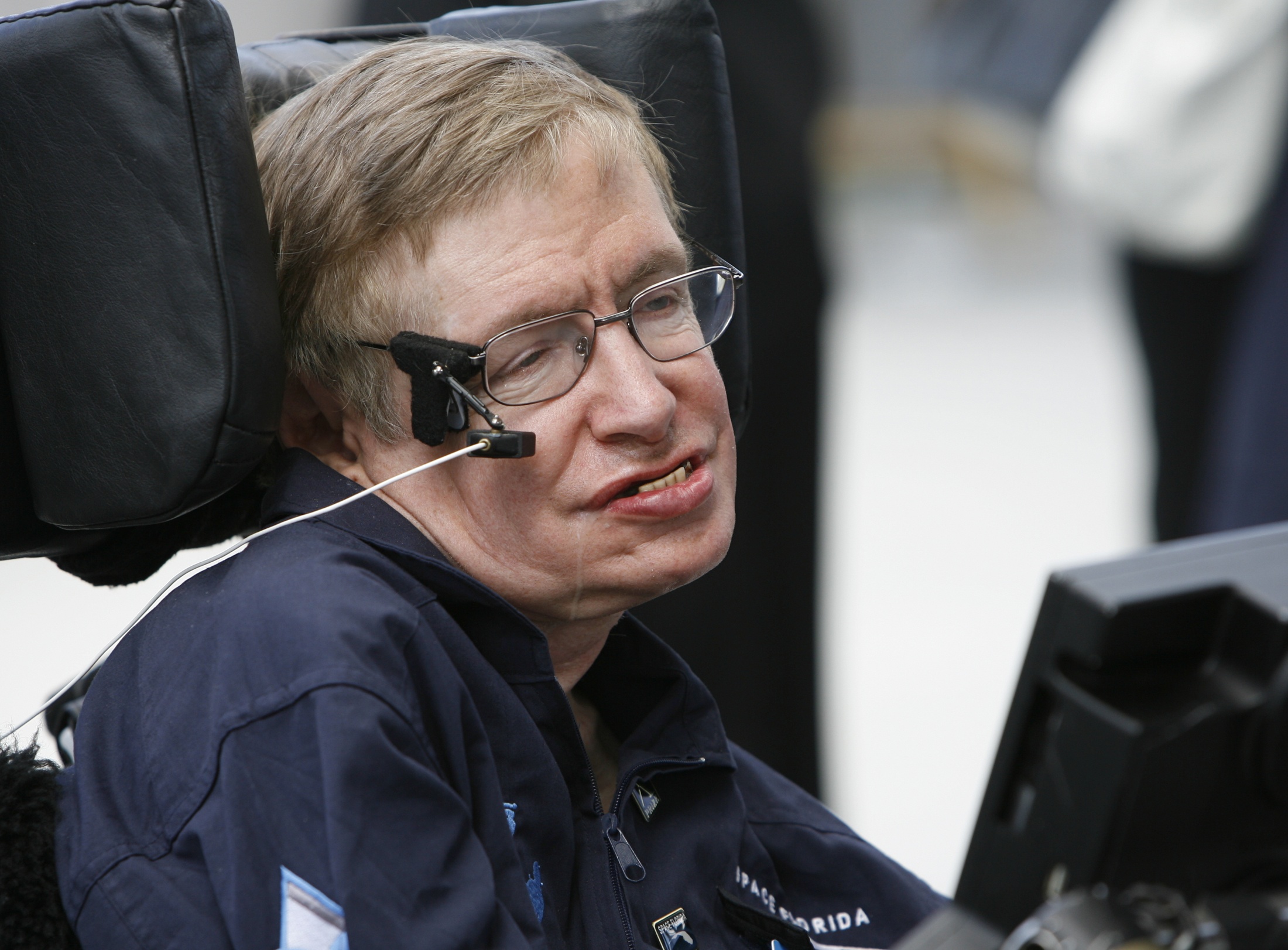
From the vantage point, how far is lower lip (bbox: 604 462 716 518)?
1.17m

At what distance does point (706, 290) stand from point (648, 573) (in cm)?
32

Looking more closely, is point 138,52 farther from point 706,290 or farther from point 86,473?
point 706,290

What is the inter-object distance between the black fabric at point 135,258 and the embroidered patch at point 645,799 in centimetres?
43

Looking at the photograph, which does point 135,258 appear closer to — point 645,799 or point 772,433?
point 645,799

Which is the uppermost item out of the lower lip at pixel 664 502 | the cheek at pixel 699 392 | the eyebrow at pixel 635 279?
the eyebrow at pixel 635 279

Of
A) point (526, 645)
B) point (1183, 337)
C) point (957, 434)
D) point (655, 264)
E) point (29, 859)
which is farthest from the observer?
point (957, 434)

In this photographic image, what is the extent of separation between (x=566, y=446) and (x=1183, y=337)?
191 centimetres

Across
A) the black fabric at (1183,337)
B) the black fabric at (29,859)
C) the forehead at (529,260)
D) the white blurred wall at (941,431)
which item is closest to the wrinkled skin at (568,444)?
the forehead at (529,260)

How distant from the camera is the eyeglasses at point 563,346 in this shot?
116 centimetres

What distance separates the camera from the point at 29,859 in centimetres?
101

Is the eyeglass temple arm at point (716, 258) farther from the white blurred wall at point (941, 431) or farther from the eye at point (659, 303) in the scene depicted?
the white blurred wall at point (941, 431)

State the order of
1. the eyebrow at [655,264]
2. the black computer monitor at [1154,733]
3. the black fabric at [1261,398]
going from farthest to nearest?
the black fabric at [1261,398] → the eyebrow at [655,264] → the black computer monitor at [1154,733]

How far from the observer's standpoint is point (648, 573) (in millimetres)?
1165

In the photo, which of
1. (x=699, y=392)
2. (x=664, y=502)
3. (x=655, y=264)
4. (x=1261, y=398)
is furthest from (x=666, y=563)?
(x=1261, y=398)
